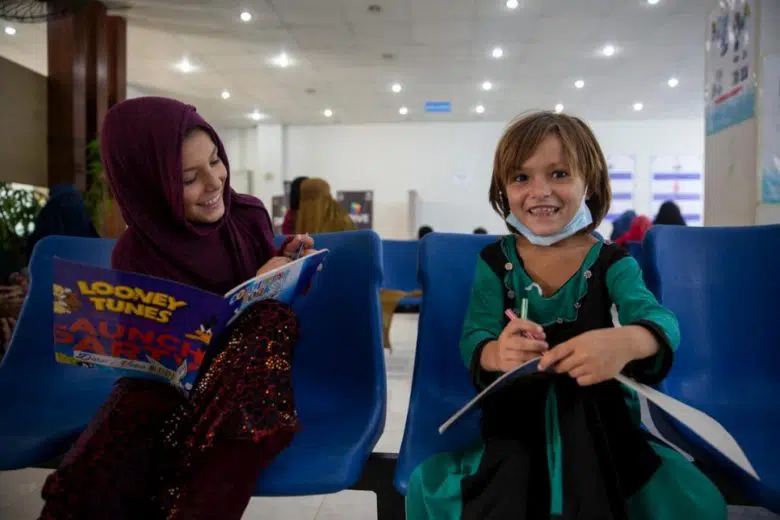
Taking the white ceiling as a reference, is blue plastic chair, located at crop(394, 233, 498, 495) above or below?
below

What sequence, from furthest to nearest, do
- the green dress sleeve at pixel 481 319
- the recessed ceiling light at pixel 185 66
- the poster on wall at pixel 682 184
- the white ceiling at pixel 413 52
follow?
1. the poster on wall at pixel 682 184
2. the recessed ceiling light at pixel 185 66
3. the white ceiling at pixel 413 52
4. the green dress sleeve at pixel 481 319

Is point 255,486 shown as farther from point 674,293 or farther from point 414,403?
point 674,293

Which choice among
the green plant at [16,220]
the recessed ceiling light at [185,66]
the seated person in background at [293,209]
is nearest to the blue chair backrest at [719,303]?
the seated person in background at [293,209]

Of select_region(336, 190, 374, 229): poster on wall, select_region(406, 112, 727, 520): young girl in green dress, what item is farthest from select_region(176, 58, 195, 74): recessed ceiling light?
select_region(406, 112, 727, 520): young girl in green dress

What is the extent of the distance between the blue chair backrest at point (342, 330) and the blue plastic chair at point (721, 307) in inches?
25.4

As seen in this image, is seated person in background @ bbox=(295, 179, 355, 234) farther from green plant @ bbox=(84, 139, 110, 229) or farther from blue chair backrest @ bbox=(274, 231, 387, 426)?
green plant @ bbox=(84, 139, 110, 229)

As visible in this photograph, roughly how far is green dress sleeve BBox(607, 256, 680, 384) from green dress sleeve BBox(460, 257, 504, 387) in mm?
192

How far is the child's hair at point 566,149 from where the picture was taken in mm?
955

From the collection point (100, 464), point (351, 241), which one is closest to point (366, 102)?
point (351, 241)

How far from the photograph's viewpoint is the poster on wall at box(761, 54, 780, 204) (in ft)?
7.58

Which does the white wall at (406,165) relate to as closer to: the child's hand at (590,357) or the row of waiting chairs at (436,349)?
the row of waiting chairs at (436,349)

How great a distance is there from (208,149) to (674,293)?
1071 mm

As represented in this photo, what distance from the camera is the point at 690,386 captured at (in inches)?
47.3

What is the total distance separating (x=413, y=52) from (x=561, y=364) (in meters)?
6.72
